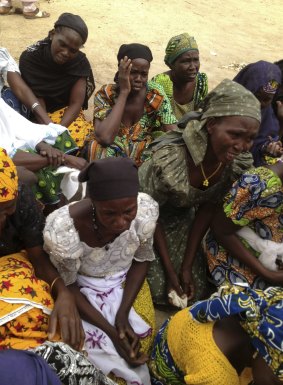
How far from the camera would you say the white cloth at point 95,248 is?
2.15 metres

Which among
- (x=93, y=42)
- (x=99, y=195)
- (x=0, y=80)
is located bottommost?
(x=93, y=42)

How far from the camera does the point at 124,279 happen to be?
2.45 metres

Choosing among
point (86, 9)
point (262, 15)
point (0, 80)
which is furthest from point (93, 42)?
point (262, 15)

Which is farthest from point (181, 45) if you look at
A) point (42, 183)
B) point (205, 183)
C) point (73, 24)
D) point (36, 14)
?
point (36, 14)

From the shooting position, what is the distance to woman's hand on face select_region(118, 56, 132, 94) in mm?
3316

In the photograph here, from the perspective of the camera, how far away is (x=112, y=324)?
228cm

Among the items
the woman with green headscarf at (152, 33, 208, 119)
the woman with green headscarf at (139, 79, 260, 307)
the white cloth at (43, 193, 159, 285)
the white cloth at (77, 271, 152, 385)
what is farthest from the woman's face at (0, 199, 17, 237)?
the woman with green headscarf at (152, 33, 208, 119)

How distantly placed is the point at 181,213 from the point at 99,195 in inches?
40.2

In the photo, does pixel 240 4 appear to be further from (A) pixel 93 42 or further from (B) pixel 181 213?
(B) pixel 181 213

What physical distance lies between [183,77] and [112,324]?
230cm

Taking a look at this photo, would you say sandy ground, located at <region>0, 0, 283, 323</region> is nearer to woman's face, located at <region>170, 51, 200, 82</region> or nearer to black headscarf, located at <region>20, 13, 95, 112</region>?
black headscarf, located at <region>20, 13, 95, 112</region>

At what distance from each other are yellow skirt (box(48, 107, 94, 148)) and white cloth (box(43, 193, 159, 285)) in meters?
1.46

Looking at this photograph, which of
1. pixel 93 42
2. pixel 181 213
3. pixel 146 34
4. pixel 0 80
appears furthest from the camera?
pixel 146 34

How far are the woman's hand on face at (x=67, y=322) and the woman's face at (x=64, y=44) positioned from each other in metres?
2.13
